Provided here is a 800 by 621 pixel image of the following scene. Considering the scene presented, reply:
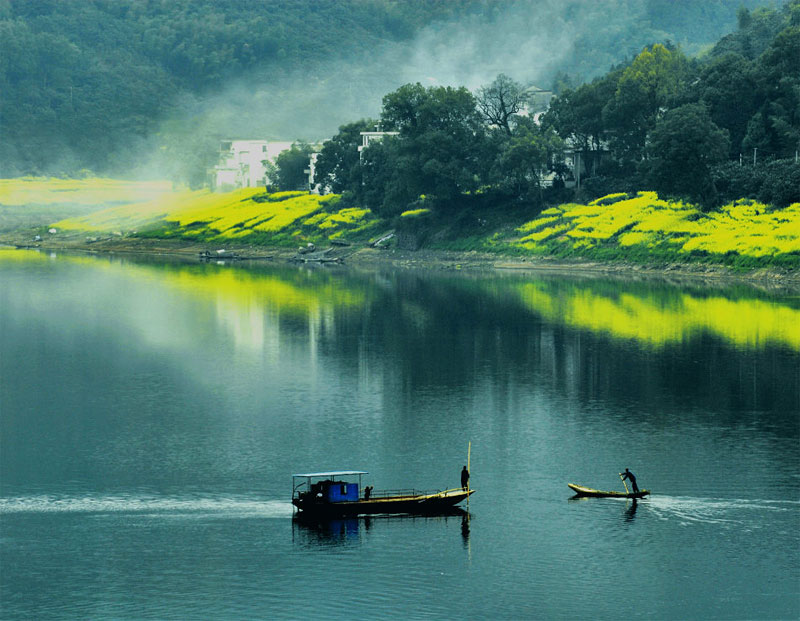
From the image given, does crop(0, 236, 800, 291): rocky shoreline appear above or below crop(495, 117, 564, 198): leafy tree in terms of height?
below

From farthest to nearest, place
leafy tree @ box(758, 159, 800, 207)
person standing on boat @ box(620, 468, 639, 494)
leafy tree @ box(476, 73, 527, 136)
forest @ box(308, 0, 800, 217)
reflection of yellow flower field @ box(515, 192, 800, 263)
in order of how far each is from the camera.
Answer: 1. leafy tree @ box(476, 73, 527, 136)
2. forest @ box(308, 0, 800, 217)
3. leafy tree @ box(758, 159, 800, 207)
4. reflection of yellow flower field @ box(515, 192, 800, 263)
5. person standing on boat @ box(620, 468, 639, 494)

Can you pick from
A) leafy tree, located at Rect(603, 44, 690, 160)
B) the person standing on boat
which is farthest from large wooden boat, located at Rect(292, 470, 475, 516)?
Answer: leafy tree, located at Rect(603, 44, 690, 160)

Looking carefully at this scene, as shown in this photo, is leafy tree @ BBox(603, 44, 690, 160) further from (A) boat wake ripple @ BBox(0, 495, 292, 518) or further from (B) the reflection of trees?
(A) boat wake ripple @ BBox(0, 495, 292, 518)

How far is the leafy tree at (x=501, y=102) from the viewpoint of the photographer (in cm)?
17625

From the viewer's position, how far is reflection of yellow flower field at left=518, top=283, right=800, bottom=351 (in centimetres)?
9275

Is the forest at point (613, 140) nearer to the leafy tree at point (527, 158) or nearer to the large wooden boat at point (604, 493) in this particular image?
the leafy tree at point (527, 158)

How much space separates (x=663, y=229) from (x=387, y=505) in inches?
4088

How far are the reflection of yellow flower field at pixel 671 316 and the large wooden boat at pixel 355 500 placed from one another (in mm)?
43482

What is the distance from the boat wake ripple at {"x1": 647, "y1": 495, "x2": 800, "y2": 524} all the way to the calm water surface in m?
0.15

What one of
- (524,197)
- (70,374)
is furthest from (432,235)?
(70,374)

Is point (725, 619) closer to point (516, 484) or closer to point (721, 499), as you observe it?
point (721, 499)

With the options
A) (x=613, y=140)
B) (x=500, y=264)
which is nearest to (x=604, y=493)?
(x=500, y=264)

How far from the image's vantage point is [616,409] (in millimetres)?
69188

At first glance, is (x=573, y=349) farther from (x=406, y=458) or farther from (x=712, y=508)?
(x=712, y=508)
